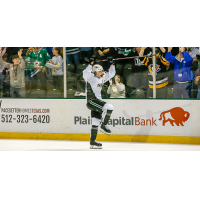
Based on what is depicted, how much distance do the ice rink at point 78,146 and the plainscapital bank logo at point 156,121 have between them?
523 mm

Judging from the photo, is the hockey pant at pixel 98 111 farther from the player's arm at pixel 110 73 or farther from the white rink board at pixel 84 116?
the white rink board at pixel 84 116

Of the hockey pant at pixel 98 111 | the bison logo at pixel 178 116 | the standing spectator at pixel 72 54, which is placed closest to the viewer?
the hockey pant at pixel 98 111

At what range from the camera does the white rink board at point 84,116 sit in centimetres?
851

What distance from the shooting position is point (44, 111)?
9.38 metres

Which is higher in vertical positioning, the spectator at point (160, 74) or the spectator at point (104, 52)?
the spectator at point (104, 52)

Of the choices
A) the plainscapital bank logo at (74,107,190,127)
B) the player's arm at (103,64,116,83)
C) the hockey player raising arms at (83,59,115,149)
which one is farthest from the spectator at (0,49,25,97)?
the player's arm at (103,64,116,83)

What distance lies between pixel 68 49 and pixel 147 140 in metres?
3.13

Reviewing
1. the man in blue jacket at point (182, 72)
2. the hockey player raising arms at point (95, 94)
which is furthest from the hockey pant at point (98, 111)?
the man in blue jacket at point (182, 72)

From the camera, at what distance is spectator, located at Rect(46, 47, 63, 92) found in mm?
9430

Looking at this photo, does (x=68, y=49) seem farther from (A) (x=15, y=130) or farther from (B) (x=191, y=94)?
(B) (x=191, y=94)

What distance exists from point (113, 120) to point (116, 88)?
868 millimetres

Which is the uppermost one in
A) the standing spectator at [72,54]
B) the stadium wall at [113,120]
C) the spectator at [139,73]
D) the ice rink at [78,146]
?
the standing spectator at [72,54]

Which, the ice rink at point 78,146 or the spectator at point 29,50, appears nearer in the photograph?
the ice rink at point 78,146

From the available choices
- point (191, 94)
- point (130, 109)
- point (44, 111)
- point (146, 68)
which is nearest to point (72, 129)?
point (44, 111)
